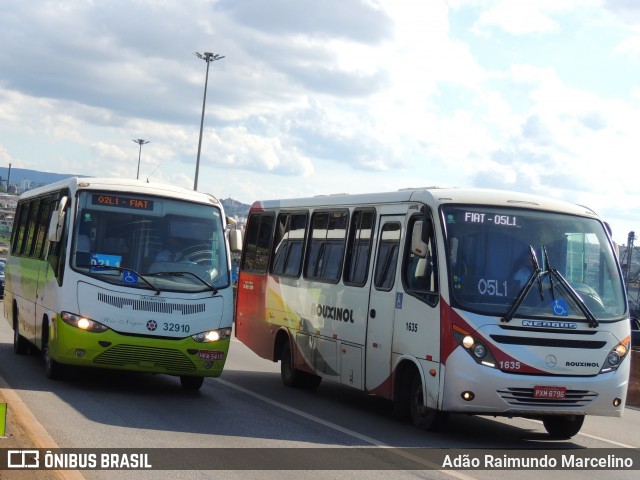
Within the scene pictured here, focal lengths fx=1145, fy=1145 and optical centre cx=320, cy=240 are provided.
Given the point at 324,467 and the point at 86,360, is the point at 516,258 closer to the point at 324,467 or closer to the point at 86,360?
the point at 324,467

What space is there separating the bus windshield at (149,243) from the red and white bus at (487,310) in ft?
6.91

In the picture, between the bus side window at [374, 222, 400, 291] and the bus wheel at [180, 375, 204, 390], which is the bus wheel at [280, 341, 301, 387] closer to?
the bus wheel at [180, 375, 204, 390]

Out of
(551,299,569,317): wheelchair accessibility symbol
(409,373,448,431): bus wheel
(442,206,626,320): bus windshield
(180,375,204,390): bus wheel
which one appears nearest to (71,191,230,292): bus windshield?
(180,375,204,390): bus wheel

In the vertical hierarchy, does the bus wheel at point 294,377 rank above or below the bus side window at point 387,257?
below

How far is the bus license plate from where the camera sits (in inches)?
609

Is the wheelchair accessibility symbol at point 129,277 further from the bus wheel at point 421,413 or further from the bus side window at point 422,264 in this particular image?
the bus wheel at point 421,413

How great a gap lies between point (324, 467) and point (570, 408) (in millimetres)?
3697

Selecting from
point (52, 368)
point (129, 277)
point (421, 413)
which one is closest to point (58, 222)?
point (129, 277)

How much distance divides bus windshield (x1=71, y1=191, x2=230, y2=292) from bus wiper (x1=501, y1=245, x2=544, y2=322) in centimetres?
467

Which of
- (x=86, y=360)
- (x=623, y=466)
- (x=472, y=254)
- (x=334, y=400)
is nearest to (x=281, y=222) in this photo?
(x=334, y=400)

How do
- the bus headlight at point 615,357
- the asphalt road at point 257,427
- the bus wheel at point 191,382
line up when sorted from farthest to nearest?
the bus wheel at point 191,382
the bus headlight at point 615,357
the asphalt road at point 257,427

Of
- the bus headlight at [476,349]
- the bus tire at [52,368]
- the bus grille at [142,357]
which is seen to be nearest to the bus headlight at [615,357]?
the bus headlight at [476,349]

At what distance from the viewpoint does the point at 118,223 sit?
16.1m

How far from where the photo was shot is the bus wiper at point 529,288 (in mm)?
12766
